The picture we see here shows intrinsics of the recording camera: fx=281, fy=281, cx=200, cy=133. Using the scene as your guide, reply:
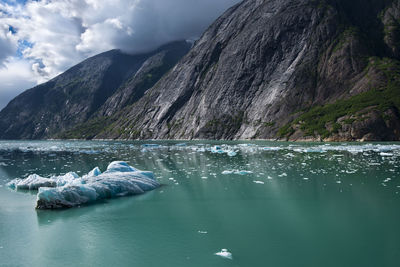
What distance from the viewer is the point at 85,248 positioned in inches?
331

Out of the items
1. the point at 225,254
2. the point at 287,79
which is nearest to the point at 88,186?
the point at 225,254

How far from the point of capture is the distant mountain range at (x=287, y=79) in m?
71.1

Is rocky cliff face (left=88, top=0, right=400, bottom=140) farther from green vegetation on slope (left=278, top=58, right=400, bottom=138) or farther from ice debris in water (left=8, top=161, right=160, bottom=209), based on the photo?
ice debris in water (left=8, top=161, right=160, bottom=209)

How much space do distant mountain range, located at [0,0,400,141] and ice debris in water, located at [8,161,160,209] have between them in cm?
Answer: 5776

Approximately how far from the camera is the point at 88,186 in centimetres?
1412

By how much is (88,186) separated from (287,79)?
91.2 metres

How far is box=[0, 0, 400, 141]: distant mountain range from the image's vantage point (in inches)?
2800

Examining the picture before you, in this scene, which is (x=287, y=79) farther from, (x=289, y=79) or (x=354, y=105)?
(x=354, y=105)

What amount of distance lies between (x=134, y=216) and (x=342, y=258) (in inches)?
300

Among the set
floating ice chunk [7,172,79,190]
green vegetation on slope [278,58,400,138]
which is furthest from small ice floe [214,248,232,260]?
green vegetation on slope [278,58,400,138]

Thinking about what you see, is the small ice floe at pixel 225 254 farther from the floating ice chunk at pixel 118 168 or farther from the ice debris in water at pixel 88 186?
the floating ice chunk at pixel 118 168

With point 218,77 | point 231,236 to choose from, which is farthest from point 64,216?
point 218,77

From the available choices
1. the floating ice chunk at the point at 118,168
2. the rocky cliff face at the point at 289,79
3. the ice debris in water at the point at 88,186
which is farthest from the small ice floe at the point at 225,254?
the rocky cliff face at the point at 289,79

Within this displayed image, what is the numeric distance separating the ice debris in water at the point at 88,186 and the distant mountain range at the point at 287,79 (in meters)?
57.8
